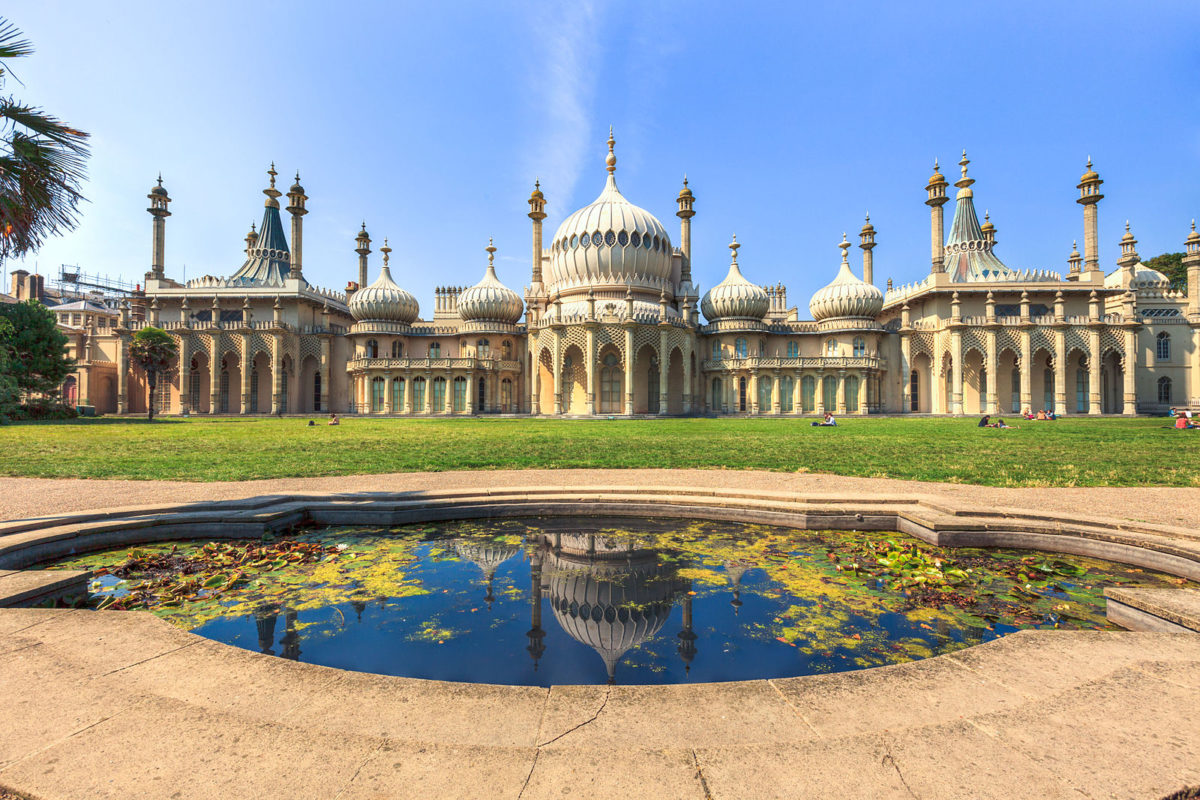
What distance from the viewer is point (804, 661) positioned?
13.0 feet

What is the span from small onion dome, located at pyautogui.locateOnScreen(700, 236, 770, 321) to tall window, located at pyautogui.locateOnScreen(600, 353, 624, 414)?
1077 centimetres

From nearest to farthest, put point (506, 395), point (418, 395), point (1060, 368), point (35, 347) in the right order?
point (35, 347) < point (1060, 368) < point (418, 395) < point (506, 395)

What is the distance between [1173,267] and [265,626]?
277ft

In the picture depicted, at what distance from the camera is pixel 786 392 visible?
143ft

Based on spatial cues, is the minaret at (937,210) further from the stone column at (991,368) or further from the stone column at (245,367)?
the stone column at (245,367)

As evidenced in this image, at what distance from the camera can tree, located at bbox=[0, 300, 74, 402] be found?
3291 cm

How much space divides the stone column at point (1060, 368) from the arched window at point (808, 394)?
16164 millimetres

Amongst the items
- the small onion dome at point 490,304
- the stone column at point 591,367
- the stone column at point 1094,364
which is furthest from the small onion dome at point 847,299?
the small onion dome at point 490,304

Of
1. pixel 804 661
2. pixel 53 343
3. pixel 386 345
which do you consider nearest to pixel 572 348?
pixel 386 345

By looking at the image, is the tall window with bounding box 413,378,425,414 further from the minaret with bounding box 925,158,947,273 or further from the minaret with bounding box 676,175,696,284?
the minaret with bounding box 925,158,947,273

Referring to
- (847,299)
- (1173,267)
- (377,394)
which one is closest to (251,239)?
(377,394)

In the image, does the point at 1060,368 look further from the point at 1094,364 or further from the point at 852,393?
the point at 852,393

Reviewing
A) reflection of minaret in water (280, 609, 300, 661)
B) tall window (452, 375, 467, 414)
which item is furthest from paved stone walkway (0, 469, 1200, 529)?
tall window (452, 375, 467, 414)

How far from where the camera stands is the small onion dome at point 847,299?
45.9 metres
